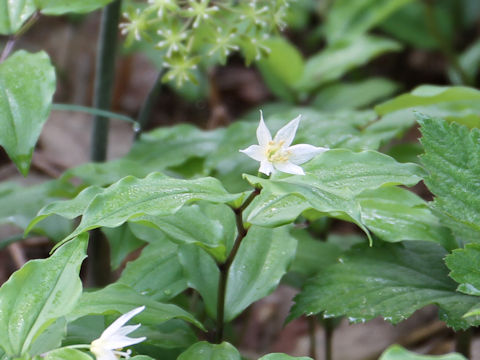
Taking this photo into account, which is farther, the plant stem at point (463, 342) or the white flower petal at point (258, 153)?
the plant stem at point (463, 342)

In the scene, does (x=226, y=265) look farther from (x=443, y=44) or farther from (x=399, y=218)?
(x=443, y=44)

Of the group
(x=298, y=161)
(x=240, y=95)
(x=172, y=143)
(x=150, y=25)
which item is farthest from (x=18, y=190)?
(x=240, y=95)

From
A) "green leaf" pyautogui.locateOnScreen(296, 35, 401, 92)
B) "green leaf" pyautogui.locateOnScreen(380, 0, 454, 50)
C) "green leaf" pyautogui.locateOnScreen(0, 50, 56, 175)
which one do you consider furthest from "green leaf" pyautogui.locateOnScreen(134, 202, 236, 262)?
"green leaf" pyautogui.locateOnScreen(380, 0, 454, 50)

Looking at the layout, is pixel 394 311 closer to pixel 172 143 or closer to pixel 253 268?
pixel 253 268

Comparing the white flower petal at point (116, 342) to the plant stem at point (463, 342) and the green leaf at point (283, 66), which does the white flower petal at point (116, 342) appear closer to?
the plant stem at point (463, 342)

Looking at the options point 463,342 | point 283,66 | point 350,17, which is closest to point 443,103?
point 463,342

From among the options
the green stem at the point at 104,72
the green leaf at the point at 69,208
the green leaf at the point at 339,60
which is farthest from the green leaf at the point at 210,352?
the green leaf at the point at 339,60
